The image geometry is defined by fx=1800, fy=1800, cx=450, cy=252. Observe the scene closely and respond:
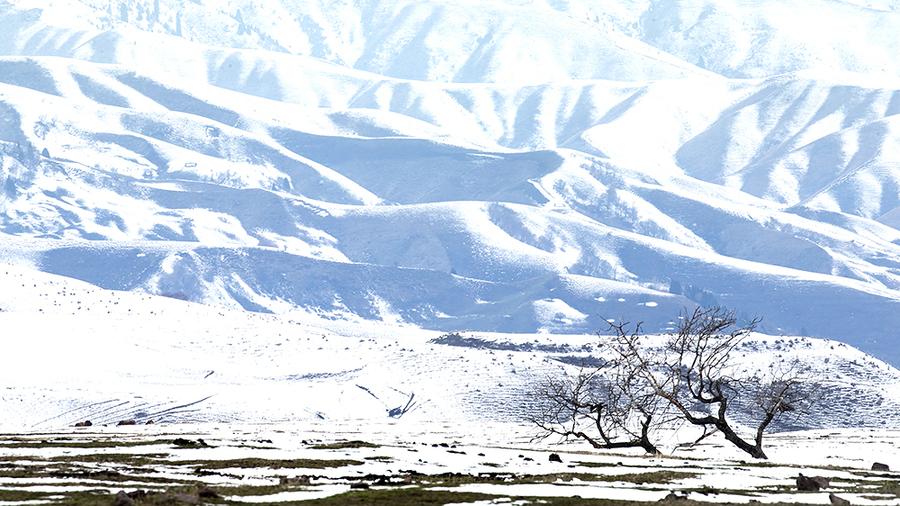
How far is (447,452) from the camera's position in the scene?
218ft

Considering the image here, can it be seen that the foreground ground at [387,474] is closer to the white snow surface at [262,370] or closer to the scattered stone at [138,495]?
the scattered stone at [138,495]

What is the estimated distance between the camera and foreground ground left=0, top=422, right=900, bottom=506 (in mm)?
46094

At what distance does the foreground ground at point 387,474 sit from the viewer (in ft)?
151

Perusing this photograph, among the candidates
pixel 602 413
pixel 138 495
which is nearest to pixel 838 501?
pixel 138 495

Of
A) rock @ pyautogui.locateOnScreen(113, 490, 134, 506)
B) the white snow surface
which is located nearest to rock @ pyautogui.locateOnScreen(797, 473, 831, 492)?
rock @ pyautogui.locateOnScreen(113, 490, 134, 506)

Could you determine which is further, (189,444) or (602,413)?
(602,413)

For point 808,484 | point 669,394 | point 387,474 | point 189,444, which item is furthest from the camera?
point 669,394

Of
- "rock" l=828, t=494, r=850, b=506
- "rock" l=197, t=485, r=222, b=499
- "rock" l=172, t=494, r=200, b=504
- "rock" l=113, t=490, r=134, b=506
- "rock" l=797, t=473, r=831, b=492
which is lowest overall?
"rock" l=113, t=490, r=134, b=506

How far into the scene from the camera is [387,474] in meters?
55.6

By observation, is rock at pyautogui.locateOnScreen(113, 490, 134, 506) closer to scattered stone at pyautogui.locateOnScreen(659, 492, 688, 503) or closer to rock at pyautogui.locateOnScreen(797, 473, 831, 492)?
scattered stone at pyautogui.locateOnScreen(659, 492, 688, 503)

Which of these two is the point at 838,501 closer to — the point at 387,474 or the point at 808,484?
the point at 808,484

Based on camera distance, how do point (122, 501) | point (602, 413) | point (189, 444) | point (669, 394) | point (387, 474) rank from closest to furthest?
1. point (122, 501)
2. point (387, 474)
3. point (189, 444)
4. point (669, 394)
5. point (602, 413)

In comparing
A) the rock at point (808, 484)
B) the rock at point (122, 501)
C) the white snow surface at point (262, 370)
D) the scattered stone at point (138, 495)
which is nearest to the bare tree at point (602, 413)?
the white snow surface at point (262, 370)

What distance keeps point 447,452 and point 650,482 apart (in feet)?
47.3
